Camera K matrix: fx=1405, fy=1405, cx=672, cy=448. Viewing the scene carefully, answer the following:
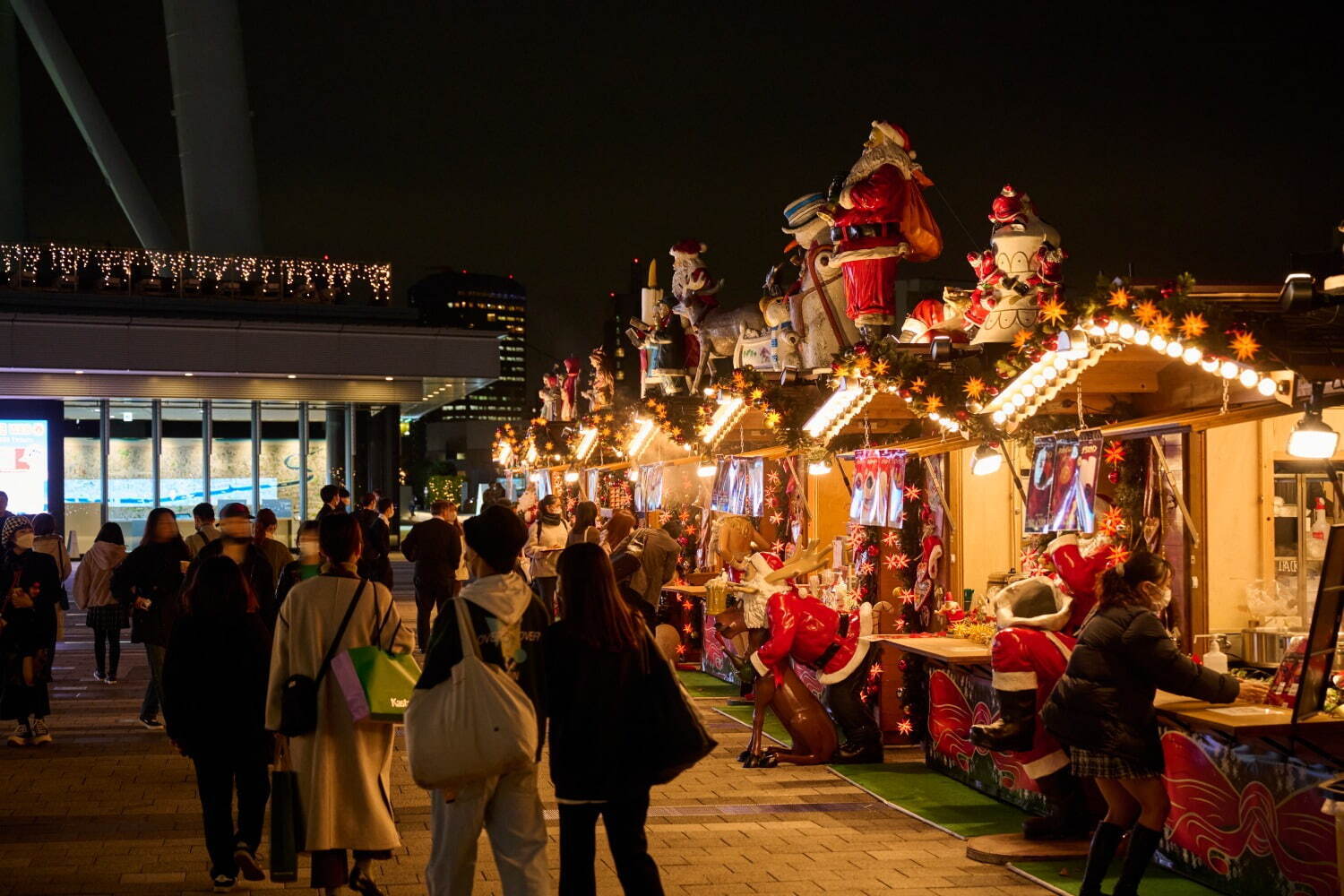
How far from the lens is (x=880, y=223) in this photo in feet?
34.6

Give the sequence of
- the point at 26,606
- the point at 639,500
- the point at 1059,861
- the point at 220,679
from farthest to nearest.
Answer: the point at 639,500
the point at 26,606
the point at 1059,861
the point at 220,679

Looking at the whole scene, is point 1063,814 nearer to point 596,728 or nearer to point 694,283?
point 596,728

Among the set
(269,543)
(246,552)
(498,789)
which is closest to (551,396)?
(269,543)

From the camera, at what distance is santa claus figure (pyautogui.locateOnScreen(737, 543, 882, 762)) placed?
9.30 meters

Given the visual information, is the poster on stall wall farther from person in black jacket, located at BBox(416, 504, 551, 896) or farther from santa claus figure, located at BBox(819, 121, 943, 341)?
person in black jacket, located at BBox(416, 504, 551, 896)

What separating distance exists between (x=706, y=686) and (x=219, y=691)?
7.89 m

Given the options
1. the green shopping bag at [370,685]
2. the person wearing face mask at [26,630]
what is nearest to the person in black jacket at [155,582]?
the person wearing face mask at [26,630]

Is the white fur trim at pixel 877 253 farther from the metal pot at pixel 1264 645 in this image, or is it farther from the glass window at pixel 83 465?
the glass window at pixel 83 465

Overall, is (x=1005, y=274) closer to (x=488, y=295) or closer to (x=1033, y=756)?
(x=1033, y=756)

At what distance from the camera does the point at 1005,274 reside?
8.91 metres

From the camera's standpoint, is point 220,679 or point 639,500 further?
point 639,500

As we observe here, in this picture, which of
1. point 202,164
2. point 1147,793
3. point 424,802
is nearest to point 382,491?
point 202,164

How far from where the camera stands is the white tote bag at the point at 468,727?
4371 millimetres

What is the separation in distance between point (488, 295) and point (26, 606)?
168110 millimetres
